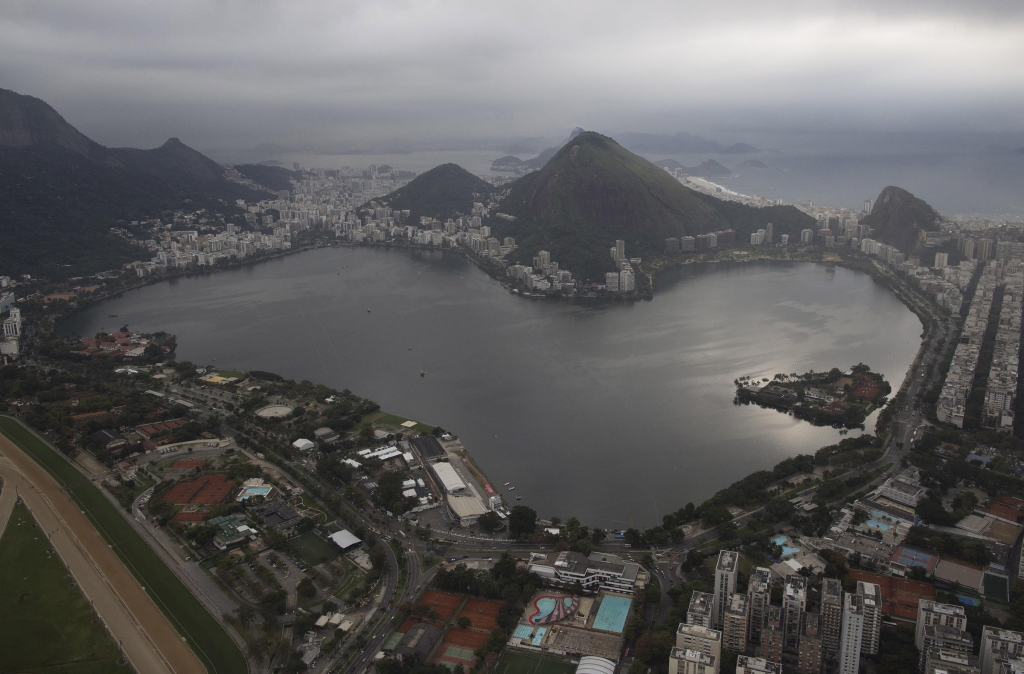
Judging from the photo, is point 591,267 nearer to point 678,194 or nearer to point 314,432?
point 678,194

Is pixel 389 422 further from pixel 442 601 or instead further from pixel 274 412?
pixel 442 601

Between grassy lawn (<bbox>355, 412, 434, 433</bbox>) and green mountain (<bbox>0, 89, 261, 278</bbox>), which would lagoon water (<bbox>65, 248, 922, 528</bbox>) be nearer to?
grassy lawn (<bbox>355, 412, 434, 433</bbox>)

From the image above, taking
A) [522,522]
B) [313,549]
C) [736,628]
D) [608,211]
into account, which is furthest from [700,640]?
[608,211]

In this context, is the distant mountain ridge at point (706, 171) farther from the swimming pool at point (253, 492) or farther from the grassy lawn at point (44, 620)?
the grassy lawn at point (44, 620)

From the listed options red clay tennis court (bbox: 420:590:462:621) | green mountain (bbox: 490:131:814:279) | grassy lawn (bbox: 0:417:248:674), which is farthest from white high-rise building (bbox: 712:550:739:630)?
green mountain (bbox: 490:131:814:279)

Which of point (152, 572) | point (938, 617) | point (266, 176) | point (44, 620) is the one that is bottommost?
point (44, 620)

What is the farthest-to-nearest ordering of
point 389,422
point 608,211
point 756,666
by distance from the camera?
1. point 608,211
2. point 389,422
3. point 756,666

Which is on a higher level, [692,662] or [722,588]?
[722,588]
